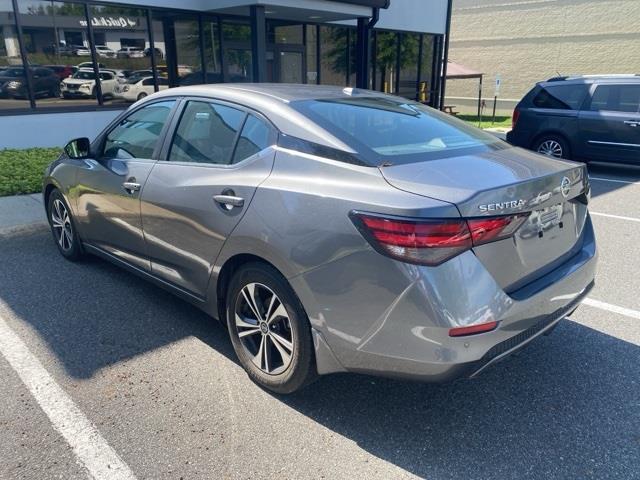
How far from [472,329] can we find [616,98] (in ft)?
30.0

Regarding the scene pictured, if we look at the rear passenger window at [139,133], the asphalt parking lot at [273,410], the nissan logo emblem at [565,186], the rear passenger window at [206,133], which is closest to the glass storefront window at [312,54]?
the rear passenger window at [139,133]

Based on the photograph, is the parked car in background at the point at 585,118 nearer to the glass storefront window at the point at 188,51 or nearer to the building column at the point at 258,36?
the building column at the point at 258,36

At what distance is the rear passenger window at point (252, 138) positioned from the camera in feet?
9.46

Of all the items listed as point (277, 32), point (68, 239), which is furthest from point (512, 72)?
point (68, 239)

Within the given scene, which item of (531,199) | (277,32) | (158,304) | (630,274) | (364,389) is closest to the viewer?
→ (531,199)

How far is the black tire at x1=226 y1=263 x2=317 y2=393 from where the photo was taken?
8.55ft

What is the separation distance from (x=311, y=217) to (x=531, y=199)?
3.38 ft

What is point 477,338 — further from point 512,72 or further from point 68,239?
point 512,72

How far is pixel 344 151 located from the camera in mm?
2570

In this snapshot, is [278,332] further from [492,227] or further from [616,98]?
[616,98]

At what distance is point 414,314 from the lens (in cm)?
220

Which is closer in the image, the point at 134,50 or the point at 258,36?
the point at 258,36

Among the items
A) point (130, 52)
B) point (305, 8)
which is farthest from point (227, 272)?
point (305, 8)

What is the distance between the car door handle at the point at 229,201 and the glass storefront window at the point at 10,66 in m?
8.44
